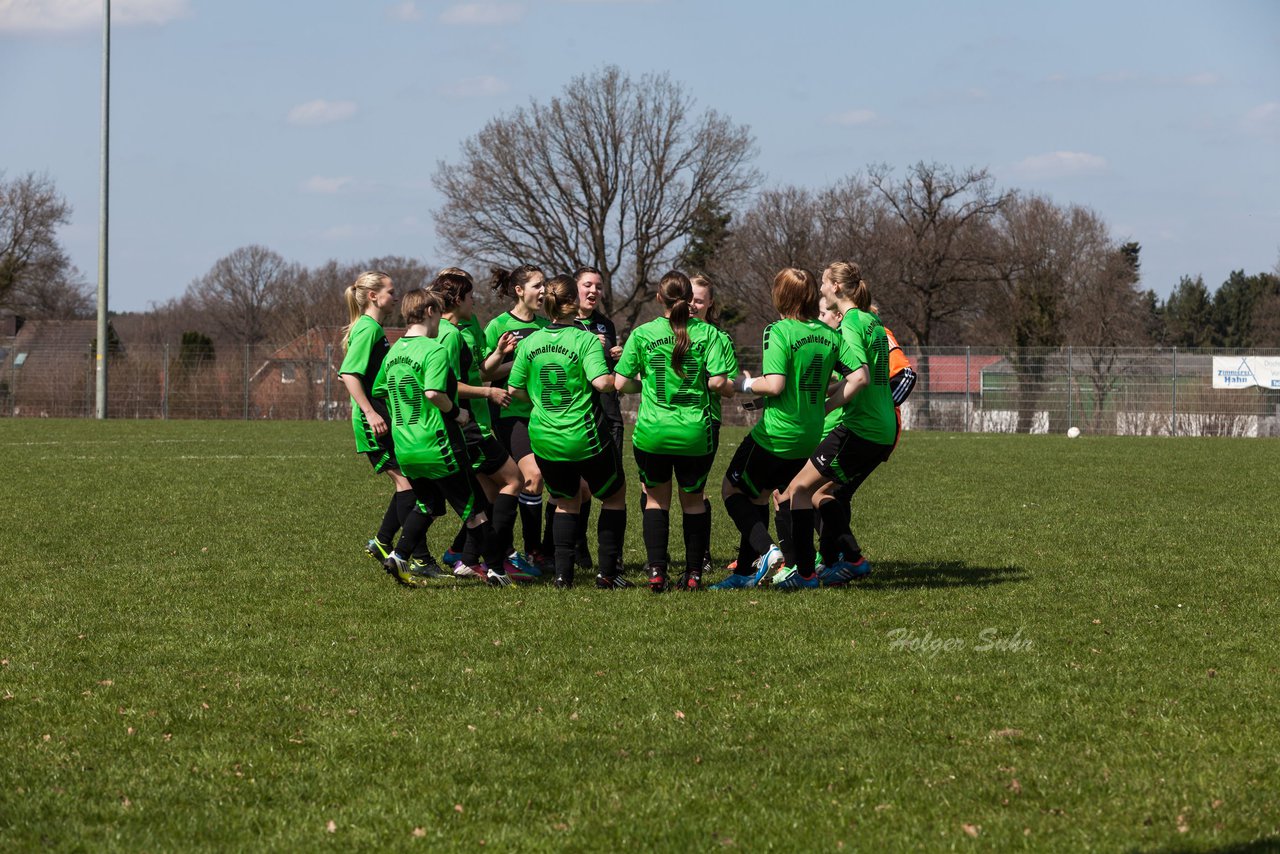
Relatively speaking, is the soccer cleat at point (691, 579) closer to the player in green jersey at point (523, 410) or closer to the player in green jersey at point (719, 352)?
the player in green jersey at point (719, 352)

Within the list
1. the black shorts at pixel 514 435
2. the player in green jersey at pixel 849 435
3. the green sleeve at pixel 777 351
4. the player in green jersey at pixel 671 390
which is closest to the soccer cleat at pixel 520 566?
the black shorts at pixel 514 435

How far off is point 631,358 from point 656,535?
3.49 feet

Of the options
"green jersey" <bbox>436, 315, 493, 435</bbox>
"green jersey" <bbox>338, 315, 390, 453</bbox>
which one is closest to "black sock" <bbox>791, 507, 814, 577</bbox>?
"green jersey" <bbox>436, 315, 493, 435</bbox>

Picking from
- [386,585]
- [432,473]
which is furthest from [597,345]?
[386,585]

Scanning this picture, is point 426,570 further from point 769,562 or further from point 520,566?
point 769,562

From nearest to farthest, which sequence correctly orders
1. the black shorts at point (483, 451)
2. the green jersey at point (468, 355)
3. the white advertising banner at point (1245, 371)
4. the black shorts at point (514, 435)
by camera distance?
the green jersey at point (468, 355) < the black shorts at point (483, 451) < the black shorts at point (514, 435) < the white advertising banner at point (1245, 371)

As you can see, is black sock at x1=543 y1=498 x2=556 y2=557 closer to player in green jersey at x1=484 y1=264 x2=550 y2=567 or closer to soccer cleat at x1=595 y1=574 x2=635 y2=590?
player in green jersey at x1=484 y1=264 x2=550 y2=567

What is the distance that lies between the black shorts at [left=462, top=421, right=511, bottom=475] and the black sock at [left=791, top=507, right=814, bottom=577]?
193cm

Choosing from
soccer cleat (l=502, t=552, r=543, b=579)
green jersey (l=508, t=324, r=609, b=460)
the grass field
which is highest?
green jersey (l=508, t=324, r=609, b=460)

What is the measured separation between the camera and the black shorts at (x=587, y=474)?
24.8ft

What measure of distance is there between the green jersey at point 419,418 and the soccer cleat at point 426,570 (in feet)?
3.02

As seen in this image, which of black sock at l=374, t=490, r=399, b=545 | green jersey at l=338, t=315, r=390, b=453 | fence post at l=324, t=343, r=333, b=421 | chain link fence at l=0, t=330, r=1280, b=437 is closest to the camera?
green jersey at l=338, t=315, r=390, b=453

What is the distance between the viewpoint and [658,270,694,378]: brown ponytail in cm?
722

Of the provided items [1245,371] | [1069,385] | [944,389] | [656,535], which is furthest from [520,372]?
[944,389]
